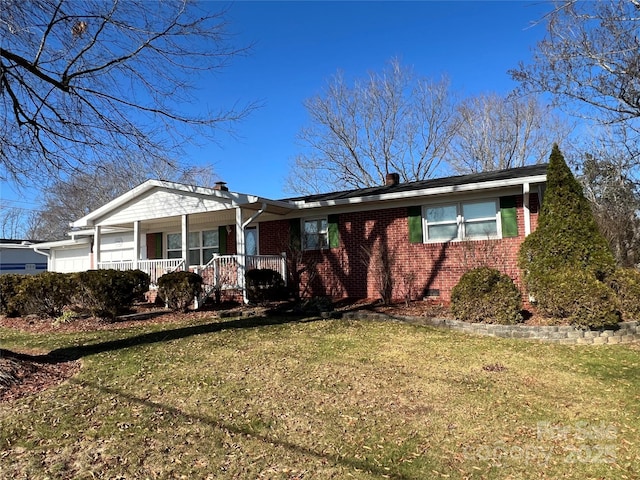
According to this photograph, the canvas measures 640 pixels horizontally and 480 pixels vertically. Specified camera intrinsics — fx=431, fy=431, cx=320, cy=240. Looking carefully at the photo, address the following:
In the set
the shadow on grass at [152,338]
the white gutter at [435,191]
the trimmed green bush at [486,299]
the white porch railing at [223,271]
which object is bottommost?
the shadow on grass at [152,338]

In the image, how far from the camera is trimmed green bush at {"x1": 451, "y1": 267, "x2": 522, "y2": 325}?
768 centimetres

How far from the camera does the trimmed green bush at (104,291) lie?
1003cm

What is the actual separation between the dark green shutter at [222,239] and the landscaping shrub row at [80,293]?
402 centimetres

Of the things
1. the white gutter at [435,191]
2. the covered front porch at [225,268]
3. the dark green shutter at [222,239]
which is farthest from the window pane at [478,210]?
the dark green shutter at [222,239]

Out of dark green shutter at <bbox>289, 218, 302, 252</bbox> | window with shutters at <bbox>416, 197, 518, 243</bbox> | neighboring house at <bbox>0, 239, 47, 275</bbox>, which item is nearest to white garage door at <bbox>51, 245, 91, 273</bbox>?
neighboring house at <bbox>0, 239, 47, 275</bbox>

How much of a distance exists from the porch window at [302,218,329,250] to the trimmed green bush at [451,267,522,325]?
5.29m

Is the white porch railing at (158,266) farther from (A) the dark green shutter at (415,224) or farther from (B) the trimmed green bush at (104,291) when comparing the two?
(A) the dark green shutter at (415,224)

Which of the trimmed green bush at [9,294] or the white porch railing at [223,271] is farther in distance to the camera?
the white porch railing at [223,271]

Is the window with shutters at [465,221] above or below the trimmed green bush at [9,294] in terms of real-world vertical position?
above

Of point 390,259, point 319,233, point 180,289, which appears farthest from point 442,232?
point 180,289

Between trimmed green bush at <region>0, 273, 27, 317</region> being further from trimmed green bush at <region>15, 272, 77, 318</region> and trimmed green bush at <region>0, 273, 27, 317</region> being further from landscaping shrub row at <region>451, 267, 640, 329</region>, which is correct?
landscaping shrub row at <region>451, 267, 640, 329</region>

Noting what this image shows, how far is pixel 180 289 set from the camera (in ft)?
34.3

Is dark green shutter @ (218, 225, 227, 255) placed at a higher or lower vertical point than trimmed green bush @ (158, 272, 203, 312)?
higher

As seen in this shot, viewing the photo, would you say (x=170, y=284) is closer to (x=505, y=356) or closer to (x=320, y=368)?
(x=320, y=368)
